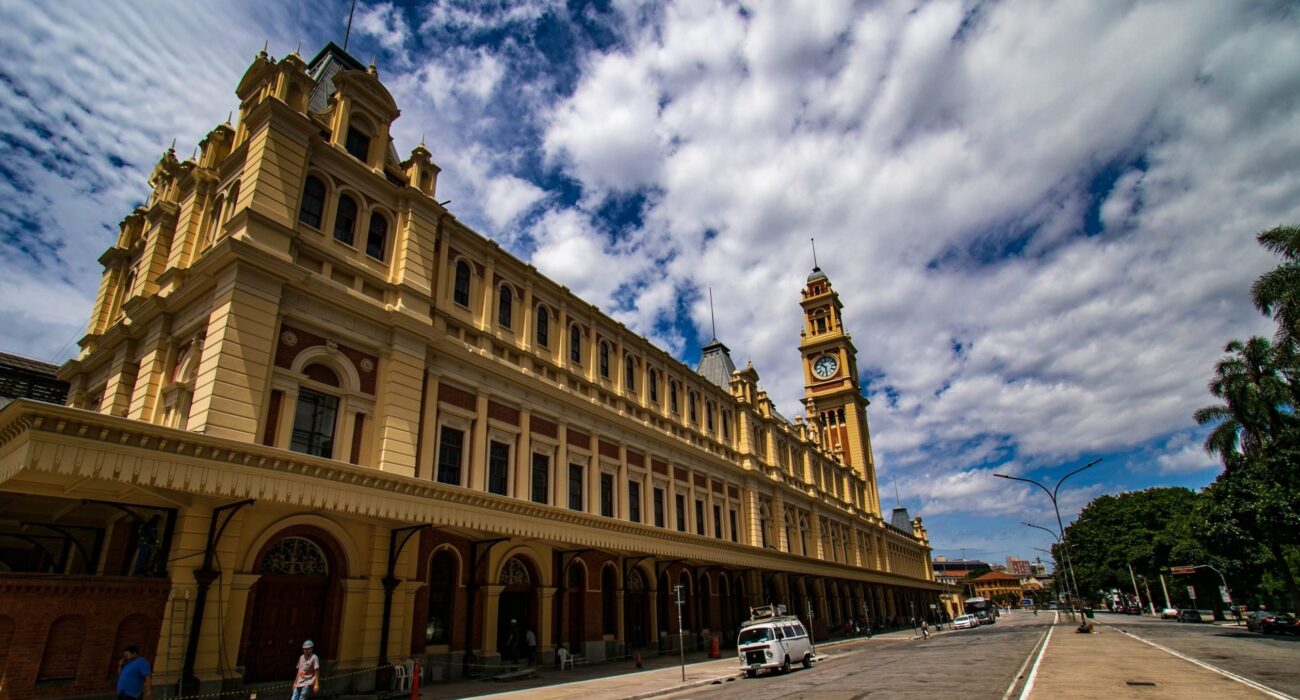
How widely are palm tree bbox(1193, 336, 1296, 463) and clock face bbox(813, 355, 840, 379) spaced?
35510 mm

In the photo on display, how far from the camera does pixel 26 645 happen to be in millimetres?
11695

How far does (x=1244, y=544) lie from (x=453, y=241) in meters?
39.7

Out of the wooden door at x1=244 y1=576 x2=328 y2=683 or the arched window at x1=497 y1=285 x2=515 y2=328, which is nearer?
the wooden door at x1=244 y1=576 x2=328 y2=683

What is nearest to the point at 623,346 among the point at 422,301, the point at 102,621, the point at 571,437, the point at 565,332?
the point at 565,332

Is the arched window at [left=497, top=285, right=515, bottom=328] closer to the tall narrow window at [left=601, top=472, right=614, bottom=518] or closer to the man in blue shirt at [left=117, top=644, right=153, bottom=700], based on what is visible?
the tall narrow window at [left=601, top=472, right=614, bottom=518]

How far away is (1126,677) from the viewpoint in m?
16.0

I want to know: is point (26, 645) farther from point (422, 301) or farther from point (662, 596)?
point (662, 596)

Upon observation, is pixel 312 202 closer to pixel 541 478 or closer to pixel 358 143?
pixel 358 143

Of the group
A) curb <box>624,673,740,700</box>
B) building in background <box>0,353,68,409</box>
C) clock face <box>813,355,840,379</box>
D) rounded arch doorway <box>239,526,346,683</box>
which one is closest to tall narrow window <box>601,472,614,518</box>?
curb <box>624,673,740,700</box>

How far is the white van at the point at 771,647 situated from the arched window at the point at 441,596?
936cm

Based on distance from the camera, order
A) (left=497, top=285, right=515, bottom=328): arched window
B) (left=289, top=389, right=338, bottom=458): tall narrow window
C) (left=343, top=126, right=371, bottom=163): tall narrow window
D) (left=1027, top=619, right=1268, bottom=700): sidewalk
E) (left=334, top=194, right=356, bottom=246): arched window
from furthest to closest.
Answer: (left=497, top=285, right=515, bottom=328): arched window, (left=343, top=126, right=371, bottom=163): tall narrow window, (left=334, top=194, right=356, bottom=246): arched window, (left=289, top=389, right=338, bottom=458): tall narrow window, (left=1027, top=619, right=1268, bottom=700): sidewalk

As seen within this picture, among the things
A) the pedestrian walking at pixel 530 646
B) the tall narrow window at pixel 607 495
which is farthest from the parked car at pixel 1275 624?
the pedestrian walking at pixel 530 646

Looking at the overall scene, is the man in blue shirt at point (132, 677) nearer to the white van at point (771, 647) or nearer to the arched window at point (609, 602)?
the white van at point (771, 647)

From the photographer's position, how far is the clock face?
73.0 metres
